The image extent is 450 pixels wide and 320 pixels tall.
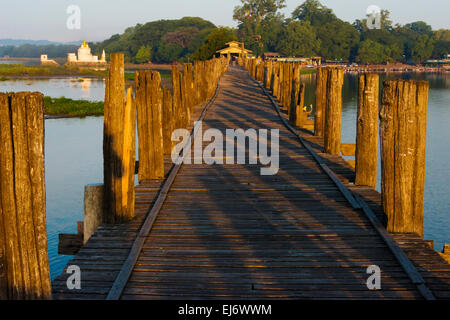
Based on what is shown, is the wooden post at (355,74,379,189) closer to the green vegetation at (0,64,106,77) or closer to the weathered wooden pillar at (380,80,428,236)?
the weathered wooden pillar at (380,80,428,236)

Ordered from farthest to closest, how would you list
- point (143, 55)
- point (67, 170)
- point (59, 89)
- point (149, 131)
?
point (143, 55)
point (59, 89)
point (67, 170)
point (149, 131)

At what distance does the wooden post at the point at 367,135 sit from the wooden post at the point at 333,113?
2012 mm

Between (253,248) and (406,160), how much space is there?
2.05m

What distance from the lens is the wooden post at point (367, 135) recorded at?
742 cm

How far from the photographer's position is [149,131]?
7945 mm

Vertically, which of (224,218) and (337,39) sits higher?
(337,39)

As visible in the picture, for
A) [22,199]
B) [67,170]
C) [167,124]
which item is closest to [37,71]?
[67,170]

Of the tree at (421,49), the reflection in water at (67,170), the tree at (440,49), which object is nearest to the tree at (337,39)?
the tree at (421,49)

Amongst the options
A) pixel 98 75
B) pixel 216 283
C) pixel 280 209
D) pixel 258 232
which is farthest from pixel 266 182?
pixel 98 75

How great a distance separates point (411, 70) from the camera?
502 feet

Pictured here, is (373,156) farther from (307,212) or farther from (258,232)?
(258,232)

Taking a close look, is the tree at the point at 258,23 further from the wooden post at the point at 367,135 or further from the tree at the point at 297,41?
the wooden post at the point at 367,135

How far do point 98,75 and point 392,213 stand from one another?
10979cm

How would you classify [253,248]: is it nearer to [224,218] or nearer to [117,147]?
[224,218]
